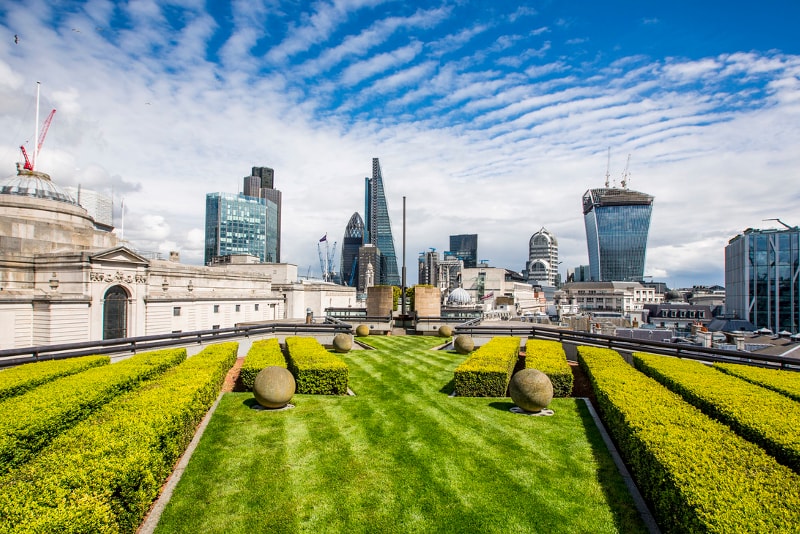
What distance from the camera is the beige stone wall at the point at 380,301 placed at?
35.7m

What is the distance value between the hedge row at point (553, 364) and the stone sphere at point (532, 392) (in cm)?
230

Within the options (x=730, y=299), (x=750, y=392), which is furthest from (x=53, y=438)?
(x=730, y=299)

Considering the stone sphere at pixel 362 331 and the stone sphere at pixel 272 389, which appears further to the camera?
the stone sphere at pixel 362 331

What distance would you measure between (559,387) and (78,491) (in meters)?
14.3

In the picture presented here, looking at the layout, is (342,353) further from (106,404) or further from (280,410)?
(106,404)

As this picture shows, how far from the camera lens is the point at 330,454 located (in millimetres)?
10336

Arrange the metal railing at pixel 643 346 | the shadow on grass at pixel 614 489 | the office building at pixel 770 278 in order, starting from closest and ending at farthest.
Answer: the shadow on grass at pixel 614 489 < the metal railing at pixel 643 346 < the office building at pixel 770 278

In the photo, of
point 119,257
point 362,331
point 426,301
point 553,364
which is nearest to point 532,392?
point 553,364

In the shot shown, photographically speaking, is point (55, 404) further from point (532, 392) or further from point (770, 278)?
point (770, 278)

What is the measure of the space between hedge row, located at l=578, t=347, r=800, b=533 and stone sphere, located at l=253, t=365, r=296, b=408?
391 inches

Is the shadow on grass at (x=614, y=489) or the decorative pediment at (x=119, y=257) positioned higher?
the decorative pediment at (x=119, y=257)

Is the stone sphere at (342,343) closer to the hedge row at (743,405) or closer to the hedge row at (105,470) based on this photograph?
the hedge row at (105,470)

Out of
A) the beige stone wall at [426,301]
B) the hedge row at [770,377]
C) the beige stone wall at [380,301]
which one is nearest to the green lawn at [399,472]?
the hedge row at [770,377]

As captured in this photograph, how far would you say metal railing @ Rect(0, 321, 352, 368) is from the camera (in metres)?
14.9
